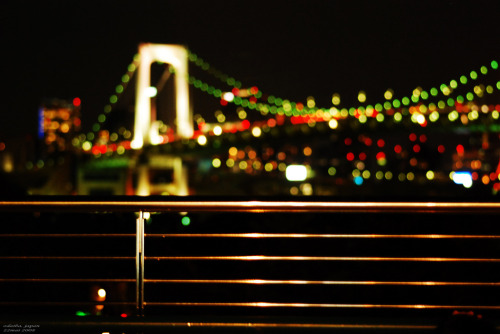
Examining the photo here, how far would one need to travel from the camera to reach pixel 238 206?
2.08 meters

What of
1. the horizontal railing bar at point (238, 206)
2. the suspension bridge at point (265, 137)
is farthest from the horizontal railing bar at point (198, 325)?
the suspension bridge at point (265, 137)

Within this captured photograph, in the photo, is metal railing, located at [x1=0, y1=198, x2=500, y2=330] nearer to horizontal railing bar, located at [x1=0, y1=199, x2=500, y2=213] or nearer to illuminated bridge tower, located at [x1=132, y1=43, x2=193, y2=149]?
horizontal railing bar, located at [x1=0, y1=199, x2=500, y2=213]

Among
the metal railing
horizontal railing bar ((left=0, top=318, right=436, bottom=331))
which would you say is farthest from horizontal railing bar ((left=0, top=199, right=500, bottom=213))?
horizontal railing bar ((left=0, top=318, right=436, bottom=331))

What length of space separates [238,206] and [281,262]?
8.85 feet

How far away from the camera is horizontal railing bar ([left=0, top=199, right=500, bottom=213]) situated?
202 cm

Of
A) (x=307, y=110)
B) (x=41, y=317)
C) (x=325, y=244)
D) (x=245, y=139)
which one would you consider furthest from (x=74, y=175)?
(x=41, y=317)

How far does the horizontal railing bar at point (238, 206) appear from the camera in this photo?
2.02 m

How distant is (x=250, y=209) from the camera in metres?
2.06

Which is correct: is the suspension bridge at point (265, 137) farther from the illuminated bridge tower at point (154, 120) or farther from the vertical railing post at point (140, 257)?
the vertical railing post at point (140, 257)

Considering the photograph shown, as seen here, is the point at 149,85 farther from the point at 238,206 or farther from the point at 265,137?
the point at 238,206

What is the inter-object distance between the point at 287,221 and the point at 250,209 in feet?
15.1

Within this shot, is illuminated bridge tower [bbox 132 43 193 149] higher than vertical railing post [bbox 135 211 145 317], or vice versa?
illuminated bridge tower [bbox 132 43 193 149]

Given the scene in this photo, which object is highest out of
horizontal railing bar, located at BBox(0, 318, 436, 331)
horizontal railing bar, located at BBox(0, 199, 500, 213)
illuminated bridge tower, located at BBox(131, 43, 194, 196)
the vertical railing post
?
illuminated bridge tower, located at BBox(131, 43, 194, 196)

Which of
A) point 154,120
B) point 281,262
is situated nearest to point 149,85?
point 154,120
